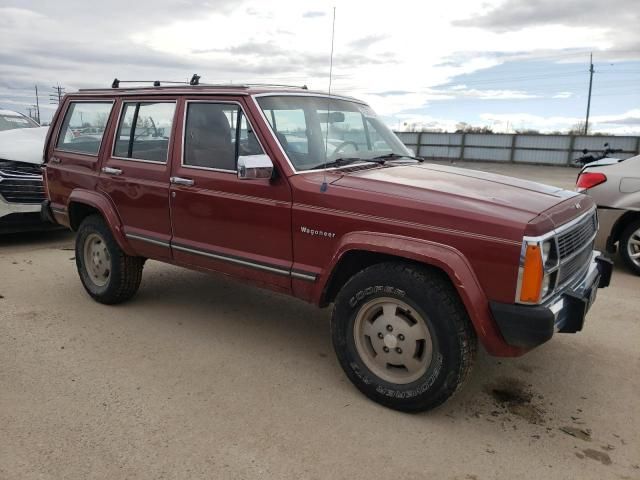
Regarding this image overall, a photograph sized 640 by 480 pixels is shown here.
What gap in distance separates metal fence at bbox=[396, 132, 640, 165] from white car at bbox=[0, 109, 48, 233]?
2512cm

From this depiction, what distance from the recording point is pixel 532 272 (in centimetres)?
278

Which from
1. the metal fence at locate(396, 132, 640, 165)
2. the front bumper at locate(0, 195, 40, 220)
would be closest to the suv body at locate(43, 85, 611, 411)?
the front bumper at locate(0, 195, 40, 220)

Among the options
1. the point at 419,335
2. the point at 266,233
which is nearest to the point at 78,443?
the point at 266,233

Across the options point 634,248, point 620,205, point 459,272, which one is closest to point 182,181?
point 459,272

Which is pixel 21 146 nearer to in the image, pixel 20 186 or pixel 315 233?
pixel 20 186

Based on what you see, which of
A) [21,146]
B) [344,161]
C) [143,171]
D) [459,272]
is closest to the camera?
[459,272]

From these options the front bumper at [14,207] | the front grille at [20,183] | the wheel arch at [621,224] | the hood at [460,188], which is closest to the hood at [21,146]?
the front grille at [20,183]

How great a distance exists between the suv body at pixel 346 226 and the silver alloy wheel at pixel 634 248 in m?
2.86

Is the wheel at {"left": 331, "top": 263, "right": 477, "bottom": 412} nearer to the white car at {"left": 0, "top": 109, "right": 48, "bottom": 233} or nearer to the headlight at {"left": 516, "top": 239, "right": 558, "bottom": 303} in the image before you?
the headlight at {"left": 516, "top": 239, "right": 558, "bottom": 303}

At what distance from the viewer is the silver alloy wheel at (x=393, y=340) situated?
10.5ft

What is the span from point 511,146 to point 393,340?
1281 inches

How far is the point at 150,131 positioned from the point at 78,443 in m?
2.62

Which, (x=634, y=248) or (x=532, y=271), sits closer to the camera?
(x=532, y=271)

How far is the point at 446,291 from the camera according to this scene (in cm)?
304
